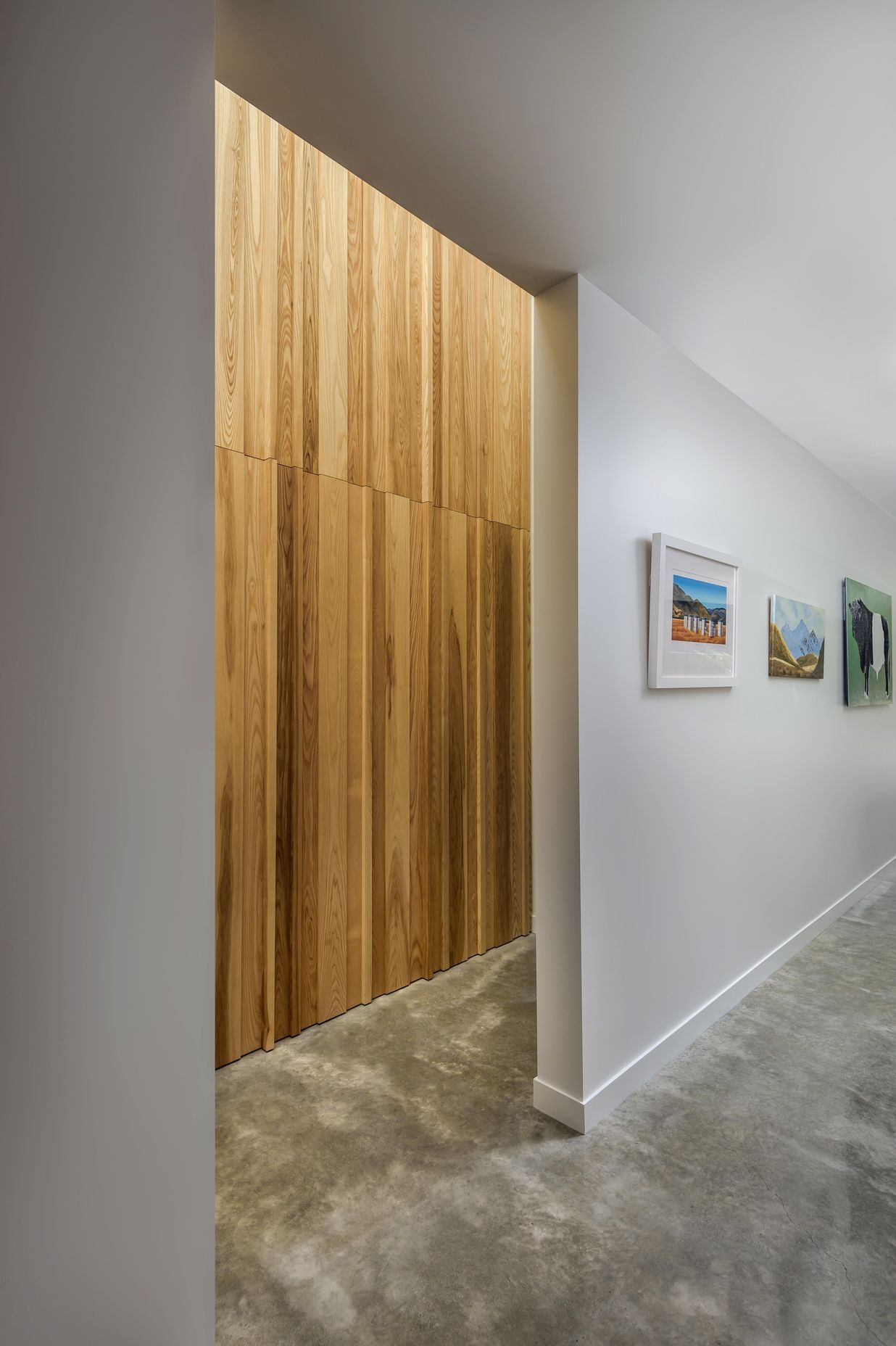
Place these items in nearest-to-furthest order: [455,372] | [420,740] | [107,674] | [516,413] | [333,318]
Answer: [107,674]
[333,318]
[420,740]
[455,372]
[516,413]

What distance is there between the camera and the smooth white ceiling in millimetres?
1403

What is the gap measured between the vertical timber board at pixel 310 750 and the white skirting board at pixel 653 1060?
967 millimetres

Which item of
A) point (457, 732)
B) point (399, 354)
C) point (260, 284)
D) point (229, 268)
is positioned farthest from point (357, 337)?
point (457, 732)

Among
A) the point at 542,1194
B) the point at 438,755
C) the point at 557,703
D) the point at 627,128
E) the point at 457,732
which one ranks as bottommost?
the point at 542,1194

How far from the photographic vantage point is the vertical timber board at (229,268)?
2.55 metres

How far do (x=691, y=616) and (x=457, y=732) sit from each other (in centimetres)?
125

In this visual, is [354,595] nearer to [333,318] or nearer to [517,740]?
[333,318]

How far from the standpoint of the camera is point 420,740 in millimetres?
3273

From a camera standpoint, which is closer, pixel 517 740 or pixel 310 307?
pixel 310 307

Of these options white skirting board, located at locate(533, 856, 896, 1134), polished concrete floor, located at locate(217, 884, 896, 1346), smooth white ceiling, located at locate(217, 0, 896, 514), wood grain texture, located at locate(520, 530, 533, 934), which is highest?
smooth white ceiling, located at locate(217, 0, 896, 514)

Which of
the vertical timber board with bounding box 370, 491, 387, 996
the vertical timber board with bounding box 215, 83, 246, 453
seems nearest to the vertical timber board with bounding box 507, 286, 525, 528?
the vertical timber board with bounding box 370, 491, 387, 996

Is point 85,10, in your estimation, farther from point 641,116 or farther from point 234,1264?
point 234,1264

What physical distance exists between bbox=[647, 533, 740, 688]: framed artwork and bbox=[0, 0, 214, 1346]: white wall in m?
1.69

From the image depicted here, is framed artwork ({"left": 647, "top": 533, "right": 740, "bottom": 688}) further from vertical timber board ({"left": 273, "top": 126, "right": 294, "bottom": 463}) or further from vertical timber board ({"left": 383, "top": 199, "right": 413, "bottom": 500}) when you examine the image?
vertical timber board ({"left": 273, "top": 126, "right": 294, "bottom": 463})
